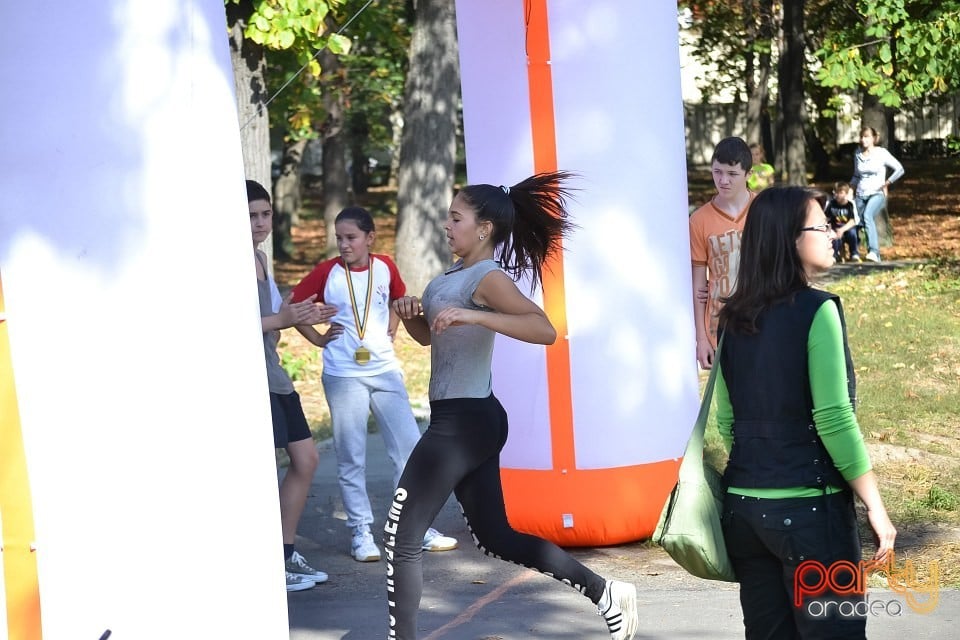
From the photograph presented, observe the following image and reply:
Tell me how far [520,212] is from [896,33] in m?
12.7

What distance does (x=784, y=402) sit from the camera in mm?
3479

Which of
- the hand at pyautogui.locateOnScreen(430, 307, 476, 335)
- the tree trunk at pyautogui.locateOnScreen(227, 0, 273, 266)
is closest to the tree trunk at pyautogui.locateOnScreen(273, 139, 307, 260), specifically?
the tree trunk at pyautogui.locateOnScreen(227, 0, 273, 266)

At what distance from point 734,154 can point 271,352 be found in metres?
2.44

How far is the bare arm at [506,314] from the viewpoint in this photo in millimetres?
4578

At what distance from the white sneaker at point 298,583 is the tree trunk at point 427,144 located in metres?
9.13

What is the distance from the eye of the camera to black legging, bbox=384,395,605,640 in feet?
15.3

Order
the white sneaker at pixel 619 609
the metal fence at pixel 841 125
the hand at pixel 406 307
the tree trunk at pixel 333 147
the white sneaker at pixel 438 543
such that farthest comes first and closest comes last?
the metal fence at pixel 841 125
the tree trunk at pixel 333 147
the white sneaker at pixel 438 543
the white sneaker at pixel 619 609
the hand at pixel 406 307

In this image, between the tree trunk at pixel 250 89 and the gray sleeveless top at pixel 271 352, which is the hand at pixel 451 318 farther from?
the tree trunk at pixel 250 89

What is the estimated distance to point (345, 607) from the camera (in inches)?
232

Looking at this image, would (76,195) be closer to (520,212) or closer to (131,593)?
(131,593)

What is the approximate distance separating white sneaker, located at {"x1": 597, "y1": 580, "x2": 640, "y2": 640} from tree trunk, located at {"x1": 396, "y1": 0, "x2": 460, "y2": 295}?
1045cm

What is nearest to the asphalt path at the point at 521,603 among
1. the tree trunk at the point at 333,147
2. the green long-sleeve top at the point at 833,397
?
the green long-sleeve top at the point at 833,397

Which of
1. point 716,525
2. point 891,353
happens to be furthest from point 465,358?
point 891,353

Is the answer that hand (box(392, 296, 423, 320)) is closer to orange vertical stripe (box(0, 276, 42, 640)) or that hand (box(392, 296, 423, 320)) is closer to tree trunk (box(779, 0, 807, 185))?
orange vertical stripe (box(0, 276, 42, 640))
